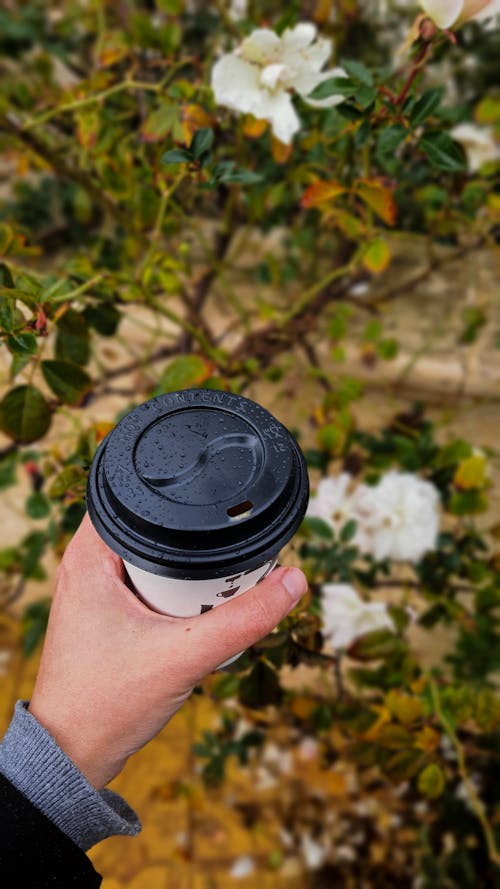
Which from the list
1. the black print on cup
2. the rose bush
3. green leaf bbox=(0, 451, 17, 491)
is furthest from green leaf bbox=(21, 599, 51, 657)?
the black print on cup

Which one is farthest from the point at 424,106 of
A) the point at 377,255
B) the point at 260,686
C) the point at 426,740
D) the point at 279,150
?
the point at 426,740

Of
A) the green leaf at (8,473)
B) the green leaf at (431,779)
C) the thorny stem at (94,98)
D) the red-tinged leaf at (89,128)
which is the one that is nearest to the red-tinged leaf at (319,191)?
the thorny stem at (94,98)

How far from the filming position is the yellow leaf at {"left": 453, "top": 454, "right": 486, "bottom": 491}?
111cm

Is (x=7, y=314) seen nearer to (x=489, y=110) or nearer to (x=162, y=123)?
(x=162, y=123)

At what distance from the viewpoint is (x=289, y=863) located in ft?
5.16

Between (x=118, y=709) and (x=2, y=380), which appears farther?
(x=2, y=380)

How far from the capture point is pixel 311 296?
1.28 metres

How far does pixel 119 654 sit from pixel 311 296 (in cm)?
82

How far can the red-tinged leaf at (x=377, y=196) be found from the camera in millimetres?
911

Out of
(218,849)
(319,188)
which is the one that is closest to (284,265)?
(319,188)

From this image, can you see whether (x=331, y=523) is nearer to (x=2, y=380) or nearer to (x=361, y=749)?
(x=361, y=749)

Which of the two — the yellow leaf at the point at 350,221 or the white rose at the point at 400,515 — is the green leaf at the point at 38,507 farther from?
the yellow leaf at the point at 350,221

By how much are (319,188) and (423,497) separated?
19.9 inches

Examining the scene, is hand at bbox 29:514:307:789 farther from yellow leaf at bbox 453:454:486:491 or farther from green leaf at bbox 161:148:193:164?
yellow leaf at bbox 453:454:486:491
